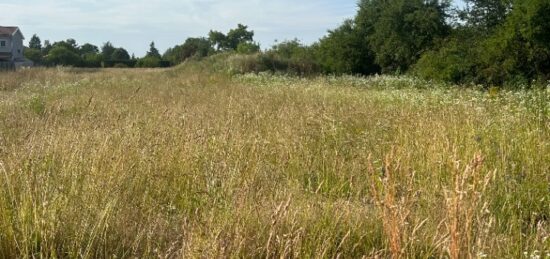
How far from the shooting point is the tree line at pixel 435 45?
18.0m

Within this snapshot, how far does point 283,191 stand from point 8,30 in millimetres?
65797

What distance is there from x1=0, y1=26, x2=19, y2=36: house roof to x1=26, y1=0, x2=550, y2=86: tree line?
39.7 m

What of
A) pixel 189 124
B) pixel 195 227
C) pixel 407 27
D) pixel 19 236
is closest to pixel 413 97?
pixel 189 124

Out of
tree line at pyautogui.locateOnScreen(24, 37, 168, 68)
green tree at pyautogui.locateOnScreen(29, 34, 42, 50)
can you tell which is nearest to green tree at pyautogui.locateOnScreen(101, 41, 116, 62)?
tree line at pyautogui.locateOnScreen(24, 37, 168, 68)

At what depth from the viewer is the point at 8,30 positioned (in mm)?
58562

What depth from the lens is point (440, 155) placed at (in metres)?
4.22

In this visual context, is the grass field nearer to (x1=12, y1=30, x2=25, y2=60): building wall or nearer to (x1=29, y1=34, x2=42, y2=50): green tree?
(x1=12, y1=30, x2=25, y2=60): building wall

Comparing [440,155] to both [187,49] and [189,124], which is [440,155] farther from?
[187,49]

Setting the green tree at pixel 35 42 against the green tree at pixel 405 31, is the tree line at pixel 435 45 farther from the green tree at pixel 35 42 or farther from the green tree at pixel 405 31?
the green tree at pixel 35 42

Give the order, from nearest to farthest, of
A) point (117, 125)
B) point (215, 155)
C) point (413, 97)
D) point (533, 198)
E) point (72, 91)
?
point (533, 198), point (215, 155), point (117, 125), point (413, 97), point (72, 91)

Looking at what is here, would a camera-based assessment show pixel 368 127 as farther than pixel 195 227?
Yes

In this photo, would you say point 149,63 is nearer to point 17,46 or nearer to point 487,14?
point 17,46

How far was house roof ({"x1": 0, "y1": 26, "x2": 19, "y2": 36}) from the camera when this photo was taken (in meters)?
57.5

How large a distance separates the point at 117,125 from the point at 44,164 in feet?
6.55
